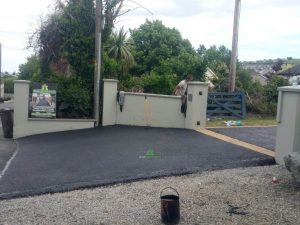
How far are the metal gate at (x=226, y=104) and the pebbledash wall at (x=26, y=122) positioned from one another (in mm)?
5423

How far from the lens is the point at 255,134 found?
12.9 meters

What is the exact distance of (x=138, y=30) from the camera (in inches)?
1337

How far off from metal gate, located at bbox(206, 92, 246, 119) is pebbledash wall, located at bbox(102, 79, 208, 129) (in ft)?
9.54

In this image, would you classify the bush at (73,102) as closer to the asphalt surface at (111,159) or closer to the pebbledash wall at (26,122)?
the pebbledash wall at (26,122)

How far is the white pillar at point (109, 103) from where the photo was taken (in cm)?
1564

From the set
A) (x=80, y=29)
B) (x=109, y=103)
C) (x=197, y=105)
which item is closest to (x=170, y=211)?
(x=197, y=105)

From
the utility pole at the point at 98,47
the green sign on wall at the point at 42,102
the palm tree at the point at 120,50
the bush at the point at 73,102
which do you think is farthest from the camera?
the palm tree at the point at 120,50

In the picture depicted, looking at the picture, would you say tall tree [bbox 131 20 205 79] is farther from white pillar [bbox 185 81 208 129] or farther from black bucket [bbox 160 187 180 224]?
black bucket [bbox 160 187 180 224]

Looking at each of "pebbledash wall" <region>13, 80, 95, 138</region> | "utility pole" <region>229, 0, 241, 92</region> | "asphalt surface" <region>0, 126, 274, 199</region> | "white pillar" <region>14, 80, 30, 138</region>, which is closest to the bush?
"pebbledash wall" <region>13, 80, 95, 138</region>

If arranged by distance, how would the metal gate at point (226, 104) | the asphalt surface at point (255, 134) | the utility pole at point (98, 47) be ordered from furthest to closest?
the metal gate at point (226, 104), the utility pole at point (98, 47), the asphalt surface at point (255, 134)

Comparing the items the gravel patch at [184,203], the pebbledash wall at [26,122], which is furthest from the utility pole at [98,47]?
the gravel patch at [184,203]

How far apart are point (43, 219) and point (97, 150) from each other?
518 centimetres

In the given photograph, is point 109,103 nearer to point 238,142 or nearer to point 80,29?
point 80,29

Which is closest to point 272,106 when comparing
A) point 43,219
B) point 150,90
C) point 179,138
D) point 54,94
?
point 150,90
